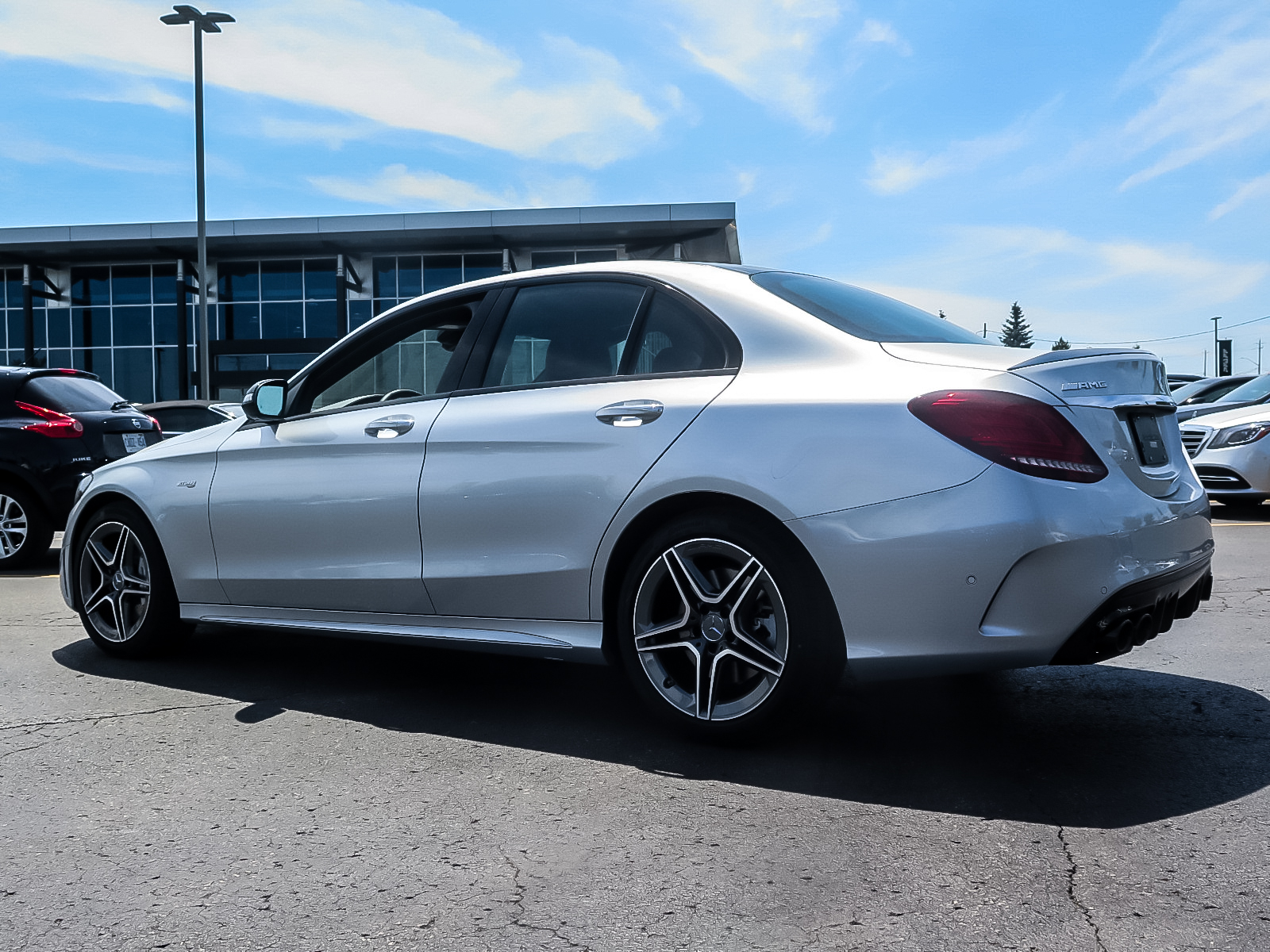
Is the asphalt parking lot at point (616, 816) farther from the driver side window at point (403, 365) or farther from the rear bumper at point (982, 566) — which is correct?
the driver side window at point (403, 365)

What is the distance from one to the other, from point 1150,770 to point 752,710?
1.14 metres

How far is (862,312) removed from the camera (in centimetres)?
406

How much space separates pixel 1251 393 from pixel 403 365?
11.0 meters

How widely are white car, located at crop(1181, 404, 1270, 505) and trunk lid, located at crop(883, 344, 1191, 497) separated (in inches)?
342

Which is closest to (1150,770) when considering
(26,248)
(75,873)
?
(75,873)

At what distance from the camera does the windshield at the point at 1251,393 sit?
1255 cm

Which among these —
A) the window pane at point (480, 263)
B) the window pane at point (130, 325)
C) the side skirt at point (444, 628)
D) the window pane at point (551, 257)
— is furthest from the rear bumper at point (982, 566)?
the window pane at point (130, 325)

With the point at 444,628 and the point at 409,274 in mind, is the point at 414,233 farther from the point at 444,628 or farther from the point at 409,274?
the point at 444,628

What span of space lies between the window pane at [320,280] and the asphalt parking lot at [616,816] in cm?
3052

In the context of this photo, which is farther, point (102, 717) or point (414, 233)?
point (414, 233)

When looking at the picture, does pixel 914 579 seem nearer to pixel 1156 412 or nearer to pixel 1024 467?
pixel 1024 467

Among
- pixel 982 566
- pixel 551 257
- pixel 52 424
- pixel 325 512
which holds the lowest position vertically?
pixel 982 566

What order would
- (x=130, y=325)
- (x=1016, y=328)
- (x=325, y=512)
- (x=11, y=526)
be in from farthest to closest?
(x=1016, y=328), (x=130, y=325), (x=11, y=526), (x=325, y=512)

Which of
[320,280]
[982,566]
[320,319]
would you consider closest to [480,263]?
[320,280]
